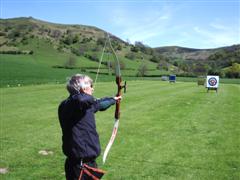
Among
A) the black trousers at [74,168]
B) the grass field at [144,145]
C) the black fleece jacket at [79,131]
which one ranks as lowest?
the grass field at [144,145]

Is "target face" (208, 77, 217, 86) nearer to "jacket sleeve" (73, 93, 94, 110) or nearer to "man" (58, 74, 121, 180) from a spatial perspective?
"man" (58, 74, 121, 180)

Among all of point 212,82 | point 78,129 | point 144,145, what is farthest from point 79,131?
point 212,82

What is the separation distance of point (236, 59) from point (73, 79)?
117m

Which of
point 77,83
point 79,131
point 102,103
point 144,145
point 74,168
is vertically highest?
point 77,83

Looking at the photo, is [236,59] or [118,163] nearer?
[118,163]

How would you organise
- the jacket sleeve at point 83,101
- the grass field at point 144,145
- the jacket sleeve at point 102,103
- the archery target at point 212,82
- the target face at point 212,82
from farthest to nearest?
the target face at point 212,82 < the archery target at point 212,82 < the grass field at point 144,145 < the jacket sleeve at point 102,103 < the jacket sleeve at point 83,101

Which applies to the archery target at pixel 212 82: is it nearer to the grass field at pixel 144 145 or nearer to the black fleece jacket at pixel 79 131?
the grass field at pixel 144 145

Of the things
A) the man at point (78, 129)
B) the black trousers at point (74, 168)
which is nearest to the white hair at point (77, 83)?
the man at point (78, 129)

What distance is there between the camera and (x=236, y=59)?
114312mm

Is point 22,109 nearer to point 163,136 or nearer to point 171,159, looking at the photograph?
point 163,136

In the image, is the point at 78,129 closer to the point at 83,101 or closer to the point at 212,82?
the point at 83,101

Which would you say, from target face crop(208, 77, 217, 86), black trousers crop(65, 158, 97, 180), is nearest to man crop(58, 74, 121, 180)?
black trousers crop(65, 158, 97, 180)

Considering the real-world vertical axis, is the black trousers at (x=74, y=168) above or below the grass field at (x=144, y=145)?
above

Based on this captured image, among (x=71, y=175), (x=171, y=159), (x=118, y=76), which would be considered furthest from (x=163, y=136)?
(x=71, y=175)
